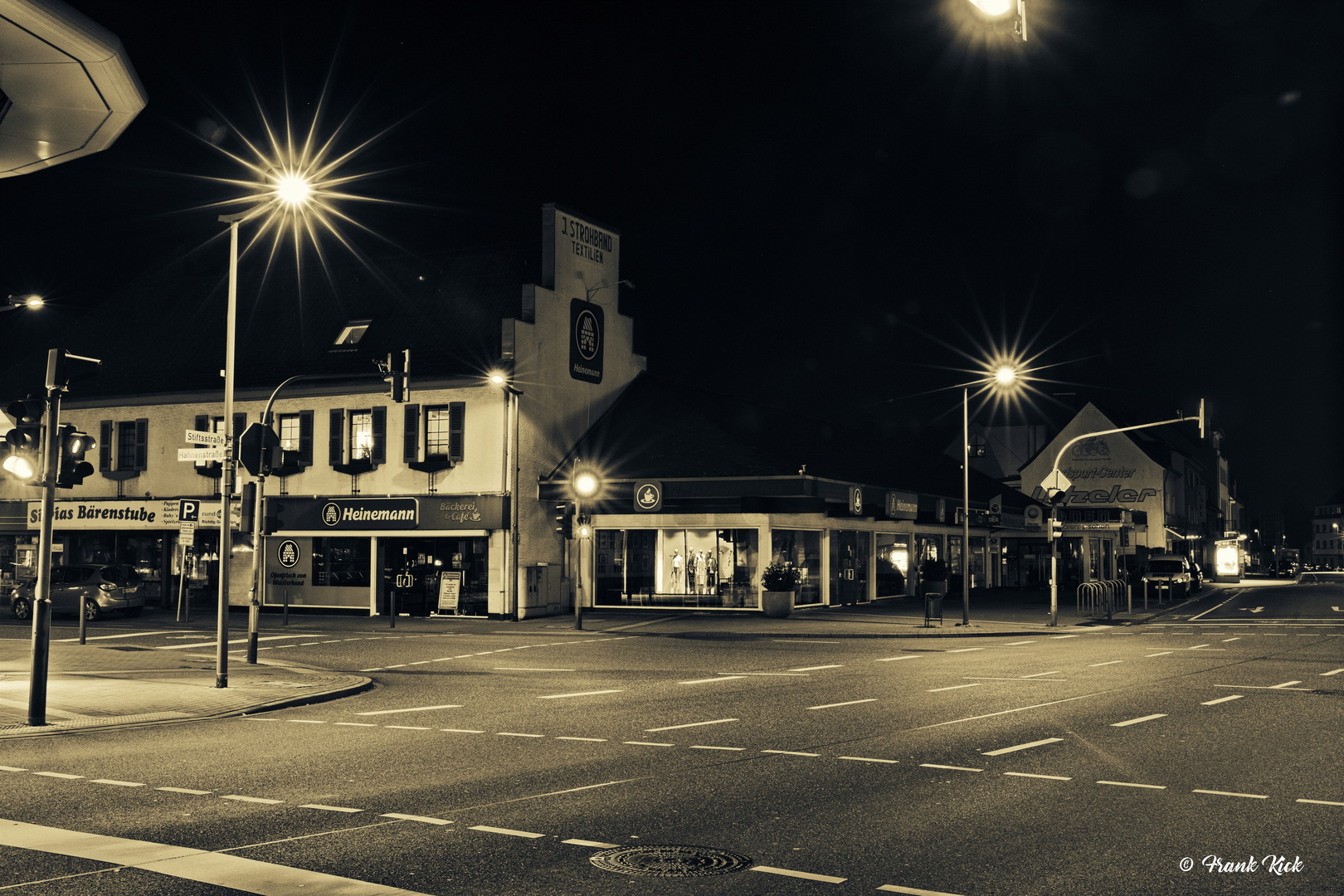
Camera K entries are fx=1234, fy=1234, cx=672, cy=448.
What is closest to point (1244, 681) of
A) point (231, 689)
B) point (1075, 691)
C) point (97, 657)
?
point (1075, 691)

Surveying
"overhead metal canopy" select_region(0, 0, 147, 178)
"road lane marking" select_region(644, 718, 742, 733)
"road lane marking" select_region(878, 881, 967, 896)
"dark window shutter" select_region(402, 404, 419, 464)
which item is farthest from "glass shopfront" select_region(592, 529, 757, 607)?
"road lane marking" select_region(878, 881, 967, 896)

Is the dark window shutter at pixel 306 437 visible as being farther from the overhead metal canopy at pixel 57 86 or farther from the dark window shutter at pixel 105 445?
the overhead metal canopy at pixel 57 86

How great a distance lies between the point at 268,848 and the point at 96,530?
38.6 meters

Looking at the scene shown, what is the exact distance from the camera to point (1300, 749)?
1150 cm

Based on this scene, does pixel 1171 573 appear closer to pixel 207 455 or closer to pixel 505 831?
pixel 207 455

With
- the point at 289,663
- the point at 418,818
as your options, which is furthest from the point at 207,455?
the point at 418,818

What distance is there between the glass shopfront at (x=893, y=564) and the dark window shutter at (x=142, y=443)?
2538 cm

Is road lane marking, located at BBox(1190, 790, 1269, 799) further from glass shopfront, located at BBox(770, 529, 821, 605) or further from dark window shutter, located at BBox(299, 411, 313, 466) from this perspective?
dark window shutter, located at BBox(299, 411, 313, 466)

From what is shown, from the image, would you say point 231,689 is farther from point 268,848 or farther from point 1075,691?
point 1075,691

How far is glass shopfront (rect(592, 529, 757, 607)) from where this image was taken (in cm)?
3756

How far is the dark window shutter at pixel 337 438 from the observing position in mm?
38812

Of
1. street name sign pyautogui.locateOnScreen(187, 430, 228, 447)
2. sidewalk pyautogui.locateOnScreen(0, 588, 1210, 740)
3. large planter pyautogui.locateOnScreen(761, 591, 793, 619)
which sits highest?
street name sign pyautogui.locateOnScreen(187, 430, 228, 447)

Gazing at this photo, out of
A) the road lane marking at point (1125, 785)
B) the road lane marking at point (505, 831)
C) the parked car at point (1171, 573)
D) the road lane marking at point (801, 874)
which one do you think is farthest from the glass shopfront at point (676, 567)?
the road lane marking at point (801, 874)

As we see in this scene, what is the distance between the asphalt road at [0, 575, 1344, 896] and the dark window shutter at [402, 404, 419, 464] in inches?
Answer: 768
